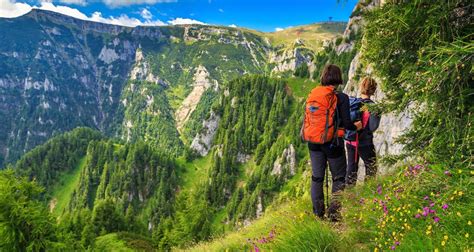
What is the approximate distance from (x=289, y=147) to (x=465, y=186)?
14405 centimetres

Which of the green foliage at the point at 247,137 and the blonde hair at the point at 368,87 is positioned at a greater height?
the blonde hair at the point at 368,87

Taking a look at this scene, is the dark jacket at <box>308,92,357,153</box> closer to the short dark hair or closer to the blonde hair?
the short dark hair

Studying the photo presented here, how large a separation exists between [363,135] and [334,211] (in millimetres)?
3033

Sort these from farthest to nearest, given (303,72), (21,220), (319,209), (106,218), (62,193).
A: (62,193)
(303,72)
(106,218)
(21,220)
(319,209)

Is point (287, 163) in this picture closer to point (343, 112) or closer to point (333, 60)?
point (333, 60)

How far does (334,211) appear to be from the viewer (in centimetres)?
748

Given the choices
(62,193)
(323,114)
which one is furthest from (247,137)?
(323,114)

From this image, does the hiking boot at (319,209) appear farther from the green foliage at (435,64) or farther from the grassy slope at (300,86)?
the grassy slope at (300,86)

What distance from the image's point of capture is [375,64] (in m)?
6.91

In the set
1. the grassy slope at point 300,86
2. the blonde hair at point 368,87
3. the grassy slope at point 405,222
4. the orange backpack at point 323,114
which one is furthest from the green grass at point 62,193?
the grassy slope at point 405,222

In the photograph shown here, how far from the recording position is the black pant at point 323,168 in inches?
312

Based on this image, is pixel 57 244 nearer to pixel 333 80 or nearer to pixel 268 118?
pixel 333 80

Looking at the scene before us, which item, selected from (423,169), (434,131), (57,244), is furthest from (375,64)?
(57,244)

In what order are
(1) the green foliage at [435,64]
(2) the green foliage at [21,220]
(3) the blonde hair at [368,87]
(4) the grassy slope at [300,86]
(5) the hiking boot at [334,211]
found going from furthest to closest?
(4) the grassy slope at [300,86], (2) the green foliage at [21,220], (3) the blonde hair at [368,87], (5) the hiking boot at [334,211], (1) the green foliage at [435,64]
